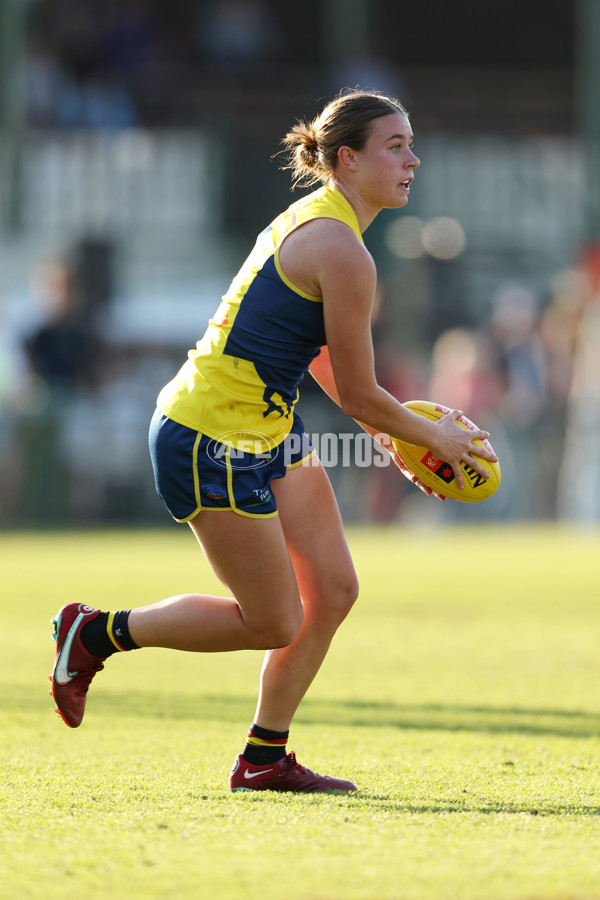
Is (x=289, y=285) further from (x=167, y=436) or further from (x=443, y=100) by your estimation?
(x=443, y=100)

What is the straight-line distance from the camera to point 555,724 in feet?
20.8

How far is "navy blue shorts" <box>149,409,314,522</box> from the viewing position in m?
4.83

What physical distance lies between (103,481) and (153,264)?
16.2 feet

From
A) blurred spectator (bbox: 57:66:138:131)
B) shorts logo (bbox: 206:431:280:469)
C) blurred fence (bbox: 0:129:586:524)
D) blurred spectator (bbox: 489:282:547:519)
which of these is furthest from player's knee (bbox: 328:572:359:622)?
blurred spectator (bbox: 57:66:138:131)

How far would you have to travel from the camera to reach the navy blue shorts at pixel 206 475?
483 centimetres

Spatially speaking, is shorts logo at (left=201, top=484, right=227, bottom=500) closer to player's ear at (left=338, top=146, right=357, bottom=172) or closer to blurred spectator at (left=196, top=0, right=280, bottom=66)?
player's ear at (left=338, top=146, right=357, bottom=172)

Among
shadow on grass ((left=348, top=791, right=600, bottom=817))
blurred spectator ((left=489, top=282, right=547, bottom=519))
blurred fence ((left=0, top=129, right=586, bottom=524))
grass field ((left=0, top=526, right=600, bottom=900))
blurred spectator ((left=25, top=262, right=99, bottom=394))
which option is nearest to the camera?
grass field ((left=0, top=526, right=600, bottom=900))

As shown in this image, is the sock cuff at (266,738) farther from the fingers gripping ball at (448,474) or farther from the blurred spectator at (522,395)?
the blurred spectator at (522,395)

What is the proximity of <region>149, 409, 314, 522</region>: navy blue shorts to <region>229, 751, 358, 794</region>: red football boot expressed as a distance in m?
0.87

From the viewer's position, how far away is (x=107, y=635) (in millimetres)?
5125

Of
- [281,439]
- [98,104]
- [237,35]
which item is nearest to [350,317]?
[281,439]

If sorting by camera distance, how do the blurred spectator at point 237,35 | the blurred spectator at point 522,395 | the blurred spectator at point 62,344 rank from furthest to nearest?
the blurred spectator at point 237,35
the blurred spectator at point 522,395
the blurred spectator at point 62,344

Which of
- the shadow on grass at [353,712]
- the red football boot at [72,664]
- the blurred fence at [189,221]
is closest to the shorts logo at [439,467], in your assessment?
the red football boot at [72,664]

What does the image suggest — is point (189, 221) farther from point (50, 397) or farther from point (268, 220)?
point (50, 397)
